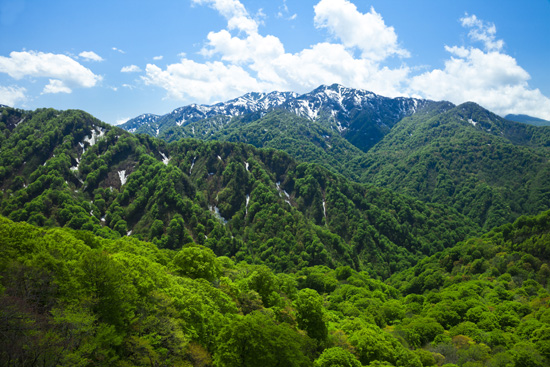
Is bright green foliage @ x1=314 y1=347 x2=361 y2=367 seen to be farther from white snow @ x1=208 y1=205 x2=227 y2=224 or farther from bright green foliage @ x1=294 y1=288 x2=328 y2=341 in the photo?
white snow @ x1=208 y1=205 x2=227 y2=224

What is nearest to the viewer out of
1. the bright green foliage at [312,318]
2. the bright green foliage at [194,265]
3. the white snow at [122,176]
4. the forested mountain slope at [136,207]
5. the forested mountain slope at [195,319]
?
the forested mountain slope at [195,319]

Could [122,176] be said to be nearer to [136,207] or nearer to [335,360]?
[136,207]

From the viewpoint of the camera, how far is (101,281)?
2986cm

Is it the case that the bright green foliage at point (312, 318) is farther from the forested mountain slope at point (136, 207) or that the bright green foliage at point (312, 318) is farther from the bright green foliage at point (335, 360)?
the forested mountain slope at point (136, 207)

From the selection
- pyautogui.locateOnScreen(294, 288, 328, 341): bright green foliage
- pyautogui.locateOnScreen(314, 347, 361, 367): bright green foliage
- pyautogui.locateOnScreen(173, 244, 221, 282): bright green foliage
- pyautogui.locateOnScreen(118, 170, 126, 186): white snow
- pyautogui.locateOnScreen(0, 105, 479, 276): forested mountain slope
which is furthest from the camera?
pyautogui.locateOnScreen(118, 170, 126, 186): white snow

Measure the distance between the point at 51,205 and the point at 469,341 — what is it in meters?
175

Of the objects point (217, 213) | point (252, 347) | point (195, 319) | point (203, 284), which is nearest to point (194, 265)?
point (203, 284)

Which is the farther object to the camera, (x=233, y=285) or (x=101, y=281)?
(x=233, y=285)

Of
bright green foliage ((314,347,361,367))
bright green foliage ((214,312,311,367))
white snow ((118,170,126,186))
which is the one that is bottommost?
bright green foliage ((314,347,361,367))

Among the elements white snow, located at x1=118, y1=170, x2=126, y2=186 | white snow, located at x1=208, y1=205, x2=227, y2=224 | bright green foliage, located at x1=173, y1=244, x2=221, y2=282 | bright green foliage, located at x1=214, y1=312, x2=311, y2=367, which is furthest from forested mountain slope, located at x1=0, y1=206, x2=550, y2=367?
white snow, located at x1=118, y1=170, x2=126, y2=186

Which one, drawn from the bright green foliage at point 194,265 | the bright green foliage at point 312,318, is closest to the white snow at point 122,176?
the bright green foliage at point 194,265

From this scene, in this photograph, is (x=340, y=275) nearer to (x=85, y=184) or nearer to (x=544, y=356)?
(x=544, y=356)

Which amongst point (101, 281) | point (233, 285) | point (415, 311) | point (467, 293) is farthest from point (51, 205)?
point (467, 293)

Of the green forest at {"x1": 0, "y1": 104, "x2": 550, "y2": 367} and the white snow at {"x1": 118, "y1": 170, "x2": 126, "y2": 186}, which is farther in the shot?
the white snow at {"x1": 118, "y1": 170, "x2": 126, "y2": 186}
